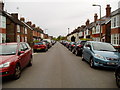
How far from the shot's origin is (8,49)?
19.9 feet

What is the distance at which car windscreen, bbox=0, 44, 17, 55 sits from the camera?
5.74m

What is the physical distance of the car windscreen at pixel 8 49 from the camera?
5.74 meters

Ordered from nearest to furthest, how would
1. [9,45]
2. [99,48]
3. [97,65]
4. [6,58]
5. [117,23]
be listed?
[6,58] < [9,45] < [97,65] < [99,48] < [117,23]

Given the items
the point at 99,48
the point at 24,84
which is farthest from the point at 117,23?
the point at 24,84

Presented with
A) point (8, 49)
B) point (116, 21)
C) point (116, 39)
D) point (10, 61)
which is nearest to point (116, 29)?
point (116, 21)

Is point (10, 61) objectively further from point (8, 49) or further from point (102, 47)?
point (102, 47)

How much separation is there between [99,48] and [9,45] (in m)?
5.18

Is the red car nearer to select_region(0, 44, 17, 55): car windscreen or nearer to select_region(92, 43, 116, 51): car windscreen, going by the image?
select_region(0, 44, 17, 55): car windscreen

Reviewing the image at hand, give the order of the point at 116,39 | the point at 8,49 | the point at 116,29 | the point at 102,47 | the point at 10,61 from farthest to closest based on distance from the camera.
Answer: the point at 116,39 < the point at 116,29 < the point at 102,47 < the point at 8,49 < the point at 10,61

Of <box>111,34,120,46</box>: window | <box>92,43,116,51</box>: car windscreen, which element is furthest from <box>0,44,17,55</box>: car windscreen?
<box>111,34,120,46</box>: window

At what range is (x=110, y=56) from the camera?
6.77m

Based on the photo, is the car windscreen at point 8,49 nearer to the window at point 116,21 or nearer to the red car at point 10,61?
the red car at point 10,61

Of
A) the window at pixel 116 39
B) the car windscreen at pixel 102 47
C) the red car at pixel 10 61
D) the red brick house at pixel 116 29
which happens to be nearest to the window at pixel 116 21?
the red brick house at pixel 116 29

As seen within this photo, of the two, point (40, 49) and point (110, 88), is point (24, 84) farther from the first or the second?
point (40, 49)
